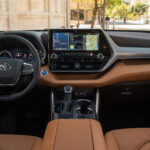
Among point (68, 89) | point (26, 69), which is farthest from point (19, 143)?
point (68, 89)

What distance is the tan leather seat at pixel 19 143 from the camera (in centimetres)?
168

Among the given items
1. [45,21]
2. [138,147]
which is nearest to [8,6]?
[45,21]

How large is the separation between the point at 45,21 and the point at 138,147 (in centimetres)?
1911

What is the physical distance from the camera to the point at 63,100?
263cm

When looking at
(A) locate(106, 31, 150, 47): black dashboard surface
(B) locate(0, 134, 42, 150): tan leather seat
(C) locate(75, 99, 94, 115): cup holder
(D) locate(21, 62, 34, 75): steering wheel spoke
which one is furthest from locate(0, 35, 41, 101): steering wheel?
(A) locate(106, 31, 150, 47): black dashboard surface

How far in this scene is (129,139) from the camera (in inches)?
70.9

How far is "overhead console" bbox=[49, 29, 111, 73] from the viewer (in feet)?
8.16

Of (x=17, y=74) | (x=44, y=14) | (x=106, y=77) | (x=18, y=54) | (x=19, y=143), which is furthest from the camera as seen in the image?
(x=44, y=14)

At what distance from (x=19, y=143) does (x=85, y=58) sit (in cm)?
116

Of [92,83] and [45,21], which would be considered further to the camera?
[45,21]

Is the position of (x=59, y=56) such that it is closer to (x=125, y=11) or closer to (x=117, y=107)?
(x=117, y=107)

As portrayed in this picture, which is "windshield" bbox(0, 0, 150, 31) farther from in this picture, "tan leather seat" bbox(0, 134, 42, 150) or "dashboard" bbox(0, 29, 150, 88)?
"tan leather seat" bbox(0, 134, 42, 150)

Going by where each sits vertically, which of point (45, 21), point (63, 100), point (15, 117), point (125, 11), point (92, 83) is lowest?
point (15, 117)

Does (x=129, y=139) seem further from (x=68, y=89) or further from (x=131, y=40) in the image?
(x=131, y=40)
